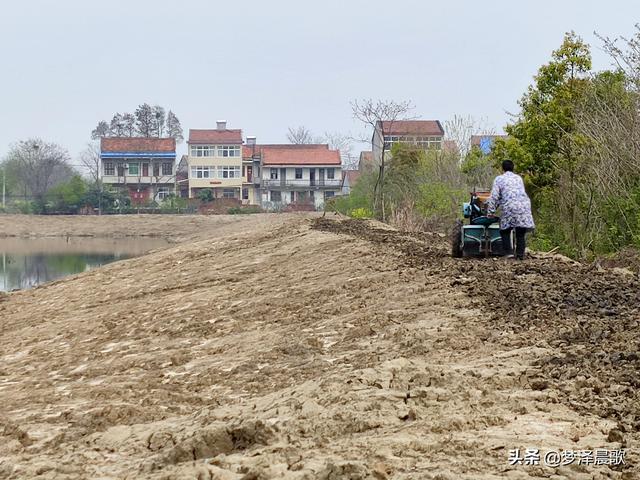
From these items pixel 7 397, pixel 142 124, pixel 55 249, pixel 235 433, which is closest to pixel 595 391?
pixel 235 433

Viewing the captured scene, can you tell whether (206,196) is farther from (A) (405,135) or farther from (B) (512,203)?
(B) (512,203)

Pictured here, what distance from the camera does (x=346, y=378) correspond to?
22.8 ft

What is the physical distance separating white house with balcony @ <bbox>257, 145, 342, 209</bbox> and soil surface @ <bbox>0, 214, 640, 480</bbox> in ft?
235

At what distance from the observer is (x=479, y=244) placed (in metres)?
15.1

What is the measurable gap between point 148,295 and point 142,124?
295ft

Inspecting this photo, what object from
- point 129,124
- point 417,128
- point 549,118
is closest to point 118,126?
point 129,124

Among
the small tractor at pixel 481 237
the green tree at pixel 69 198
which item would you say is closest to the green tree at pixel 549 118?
the small tractor at pixel 481 237

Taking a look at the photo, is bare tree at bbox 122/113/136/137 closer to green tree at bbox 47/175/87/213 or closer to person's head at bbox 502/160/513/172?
green tree at bbox 47/175/87/213

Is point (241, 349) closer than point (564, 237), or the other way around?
point (241, 349)

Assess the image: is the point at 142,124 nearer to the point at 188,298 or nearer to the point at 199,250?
the point at 199,250

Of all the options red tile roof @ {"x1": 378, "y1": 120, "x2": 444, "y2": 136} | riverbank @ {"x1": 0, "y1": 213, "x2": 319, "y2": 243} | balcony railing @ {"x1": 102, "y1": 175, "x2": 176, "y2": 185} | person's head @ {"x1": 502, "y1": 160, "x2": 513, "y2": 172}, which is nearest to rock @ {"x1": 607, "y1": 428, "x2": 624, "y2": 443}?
person's head @ {"x1": 502, "y1": 160, "x2": 513, "y2": 172}

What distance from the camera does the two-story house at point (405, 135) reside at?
1771 inches

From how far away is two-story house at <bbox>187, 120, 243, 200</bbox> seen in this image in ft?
280

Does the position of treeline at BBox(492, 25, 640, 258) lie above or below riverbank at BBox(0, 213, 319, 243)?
above
